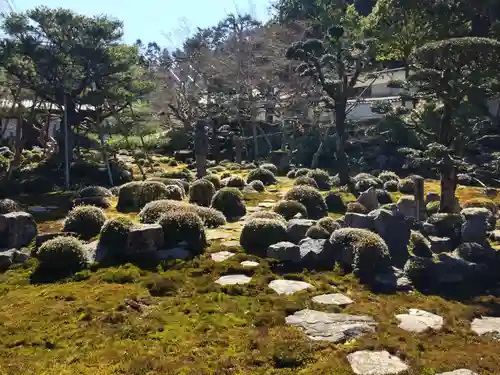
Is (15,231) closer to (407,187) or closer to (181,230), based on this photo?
(181,230)

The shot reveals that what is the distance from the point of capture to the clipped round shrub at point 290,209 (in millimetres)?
15539

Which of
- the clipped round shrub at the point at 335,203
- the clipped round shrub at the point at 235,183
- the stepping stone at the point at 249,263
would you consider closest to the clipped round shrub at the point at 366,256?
the stepping stone at the point at 249,263

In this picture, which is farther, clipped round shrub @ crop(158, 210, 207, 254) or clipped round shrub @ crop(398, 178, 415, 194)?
clipped round shrub @ crop(398, 178, 415, 194)

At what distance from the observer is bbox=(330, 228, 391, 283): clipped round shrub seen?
35.5 ft

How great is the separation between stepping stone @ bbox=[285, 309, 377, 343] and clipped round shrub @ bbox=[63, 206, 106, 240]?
6.73 metres

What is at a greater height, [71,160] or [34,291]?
[71,160]

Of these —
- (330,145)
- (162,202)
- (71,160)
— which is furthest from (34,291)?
(330,145)

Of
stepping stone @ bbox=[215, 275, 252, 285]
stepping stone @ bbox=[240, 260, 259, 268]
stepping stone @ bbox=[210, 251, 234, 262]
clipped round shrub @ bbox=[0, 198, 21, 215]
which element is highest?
clipped round shrub @ bbox=[0, 198, 21, 215]

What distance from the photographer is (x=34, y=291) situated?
990cm

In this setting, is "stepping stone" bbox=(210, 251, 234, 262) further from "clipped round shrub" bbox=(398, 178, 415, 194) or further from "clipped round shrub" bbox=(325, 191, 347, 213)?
"clipped round shrub" bbox=(398, 178, 415, 194)

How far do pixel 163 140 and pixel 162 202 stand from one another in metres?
25.7

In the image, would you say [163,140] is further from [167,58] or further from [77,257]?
[77,257]

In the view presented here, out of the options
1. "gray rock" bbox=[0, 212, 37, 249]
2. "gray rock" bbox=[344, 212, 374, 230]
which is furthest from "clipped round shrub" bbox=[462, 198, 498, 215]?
"gray rock" bbox=[0, 212, 37, 249]

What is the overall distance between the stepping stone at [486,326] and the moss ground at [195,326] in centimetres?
14
